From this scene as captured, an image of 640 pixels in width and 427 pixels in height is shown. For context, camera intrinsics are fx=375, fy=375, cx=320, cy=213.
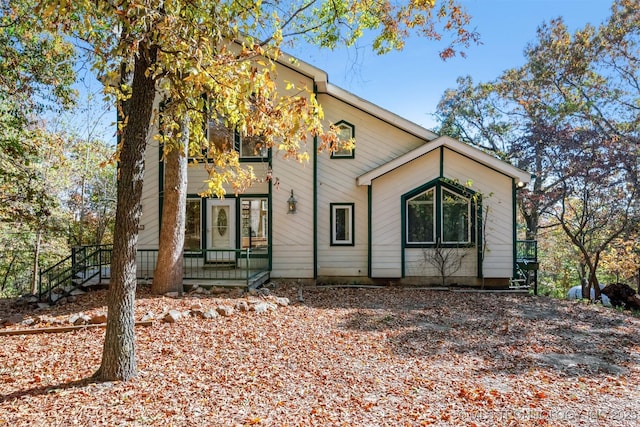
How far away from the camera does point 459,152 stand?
429 inches

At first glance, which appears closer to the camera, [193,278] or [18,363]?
[18,363]

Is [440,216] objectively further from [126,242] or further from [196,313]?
[126,242]

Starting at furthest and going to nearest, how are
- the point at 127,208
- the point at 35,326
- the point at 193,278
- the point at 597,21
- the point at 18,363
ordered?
the point at 597,21 < the point at 193,278 < the point at 35,326 < the point at 18,363 < the point at 127,208

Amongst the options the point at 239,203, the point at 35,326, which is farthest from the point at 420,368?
the point at 239,203

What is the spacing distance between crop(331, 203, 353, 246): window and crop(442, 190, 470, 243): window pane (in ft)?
9.12

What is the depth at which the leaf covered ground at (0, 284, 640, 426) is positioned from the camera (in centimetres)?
353

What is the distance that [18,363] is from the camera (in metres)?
4.77

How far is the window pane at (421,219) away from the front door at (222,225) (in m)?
5.35

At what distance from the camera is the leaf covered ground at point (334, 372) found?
3527 millimetres

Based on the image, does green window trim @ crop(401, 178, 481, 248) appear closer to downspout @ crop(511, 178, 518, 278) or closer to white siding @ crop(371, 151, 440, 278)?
white siding @ crop(371, 151, 440, 278)

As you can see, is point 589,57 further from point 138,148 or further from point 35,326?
point 35,326

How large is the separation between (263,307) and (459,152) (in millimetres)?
7209

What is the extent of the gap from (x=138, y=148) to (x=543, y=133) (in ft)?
47.4

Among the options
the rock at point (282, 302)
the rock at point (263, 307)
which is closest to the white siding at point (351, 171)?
the rock at point (282, 302)
